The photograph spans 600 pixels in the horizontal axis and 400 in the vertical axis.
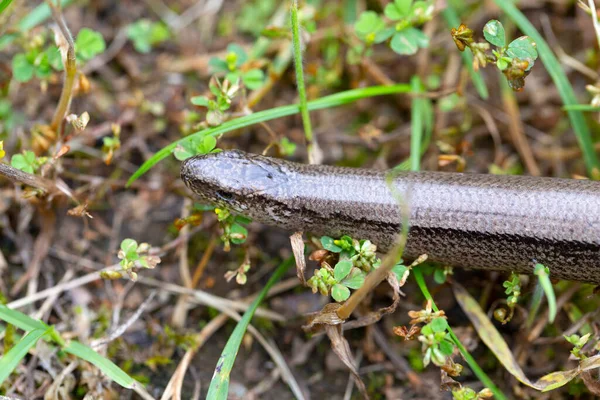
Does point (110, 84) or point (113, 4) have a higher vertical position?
point (113, 4)

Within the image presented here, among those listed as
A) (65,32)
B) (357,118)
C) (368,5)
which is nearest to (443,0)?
(368,5)

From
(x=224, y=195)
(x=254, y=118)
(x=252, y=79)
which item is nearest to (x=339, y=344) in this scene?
(x=224, y=195)

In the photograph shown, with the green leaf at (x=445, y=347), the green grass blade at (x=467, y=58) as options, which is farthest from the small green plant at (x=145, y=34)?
the green leaf at (x=445, y=347)

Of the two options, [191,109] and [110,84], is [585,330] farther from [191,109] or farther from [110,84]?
[110,84]

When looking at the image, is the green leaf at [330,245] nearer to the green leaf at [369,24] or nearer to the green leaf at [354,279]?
the green leaf at [354,279]

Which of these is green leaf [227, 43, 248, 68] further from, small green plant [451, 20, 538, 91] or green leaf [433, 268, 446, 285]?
green leaf [433, 268, 446, 285]

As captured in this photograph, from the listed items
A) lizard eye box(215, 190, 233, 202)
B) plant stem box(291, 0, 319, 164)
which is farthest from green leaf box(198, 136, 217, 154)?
plant stem box(291, 0, 319, 164)
